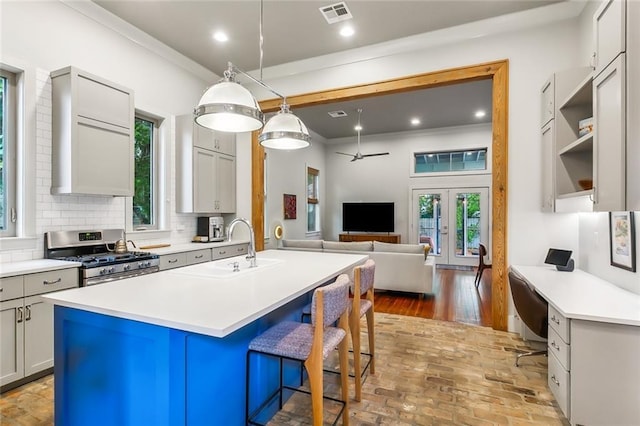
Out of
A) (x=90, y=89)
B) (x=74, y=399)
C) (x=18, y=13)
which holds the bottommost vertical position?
(x=74, y=399)

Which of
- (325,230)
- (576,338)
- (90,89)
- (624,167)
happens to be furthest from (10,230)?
(325,230)

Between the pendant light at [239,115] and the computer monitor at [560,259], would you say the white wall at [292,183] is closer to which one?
the pendant light at [239,115]

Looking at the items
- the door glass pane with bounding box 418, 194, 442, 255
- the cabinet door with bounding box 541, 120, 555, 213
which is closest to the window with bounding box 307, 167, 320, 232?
the door glass pane with bounding box 418, 194, 442, 255

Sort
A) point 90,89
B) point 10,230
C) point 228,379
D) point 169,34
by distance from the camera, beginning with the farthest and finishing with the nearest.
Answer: point 169,34, point 90,89, point 10,230, point 228,379

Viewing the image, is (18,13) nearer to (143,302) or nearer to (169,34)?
(169,34)

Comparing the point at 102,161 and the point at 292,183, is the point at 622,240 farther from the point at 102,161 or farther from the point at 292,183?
the point at 292,183

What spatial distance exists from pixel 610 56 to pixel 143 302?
2.91m

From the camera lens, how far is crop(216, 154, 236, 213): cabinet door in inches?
189

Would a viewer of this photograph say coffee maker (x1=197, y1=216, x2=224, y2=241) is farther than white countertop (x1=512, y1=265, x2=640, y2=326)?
Yes

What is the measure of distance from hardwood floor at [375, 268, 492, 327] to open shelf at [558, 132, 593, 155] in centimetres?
206

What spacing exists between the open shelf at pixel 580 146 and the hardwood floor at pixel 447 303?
206 cm

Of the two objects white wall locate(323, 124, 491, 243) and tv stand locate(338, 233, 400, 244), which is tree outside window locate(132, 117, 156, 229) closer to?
tv stand locate(338, 233, 400, 244)

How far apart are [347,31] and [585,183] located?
113 inches

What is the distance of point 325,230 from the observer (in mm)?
9398
